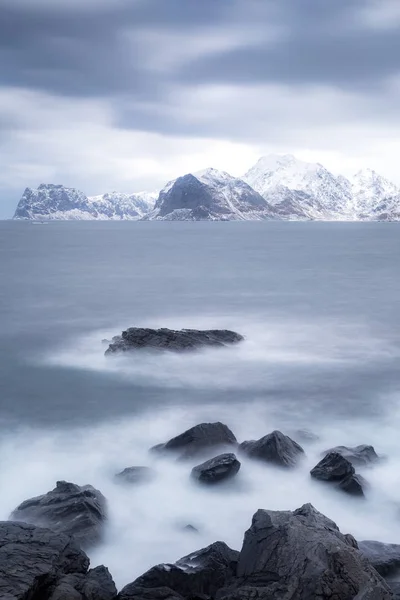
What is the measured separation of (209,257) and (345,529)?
7138cm

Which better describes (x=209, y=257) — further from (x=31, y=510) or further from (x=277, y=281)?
(x=31, y=510)

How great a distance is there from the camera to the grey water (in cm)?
1308

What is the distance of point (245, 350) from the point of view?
89.7 ft

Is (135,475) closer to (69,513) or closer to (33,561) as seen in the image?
(69,513)

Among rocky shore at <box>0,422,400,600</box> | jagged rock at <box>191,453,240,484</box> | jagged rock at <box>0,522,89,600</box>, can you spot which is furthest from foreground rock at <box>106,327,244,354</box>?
jagged rock at <box>0,522,89,600</box>

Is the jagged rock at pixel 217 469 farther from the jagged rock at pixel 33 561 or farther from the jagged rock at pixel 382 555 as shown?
the jagged rock at pixel 33 561

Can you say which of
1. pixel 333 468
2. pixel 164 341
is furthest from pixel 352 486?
pixel 164 341

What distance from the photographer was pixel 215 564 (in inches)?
386

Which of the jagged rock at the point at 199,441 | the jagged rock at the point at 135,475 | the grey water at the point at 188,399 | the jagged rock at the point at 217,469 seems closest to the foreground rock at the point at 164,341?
the grey water at the point at 188,399

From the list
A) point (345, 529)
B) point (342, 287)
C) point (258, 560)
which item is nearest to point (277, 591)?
point (258, 560)

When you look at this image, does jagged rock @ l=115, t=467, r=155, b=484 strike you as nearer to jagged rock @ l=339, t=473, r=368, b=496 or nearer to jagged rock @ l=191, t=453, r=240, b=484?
jagged rock @ l=191, t=453, r=240, b=484

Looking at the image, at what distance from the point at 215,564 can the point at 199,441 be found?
6.08 metres

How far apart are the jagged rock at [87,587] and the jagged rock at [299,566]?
1684mm

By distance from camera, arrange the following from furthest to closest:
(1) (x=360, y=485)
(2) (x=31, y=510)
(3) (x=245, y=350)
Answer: (3) (x=245, y=350) → (1) (x=360, y=485) → (2) (x=31, y=510)
